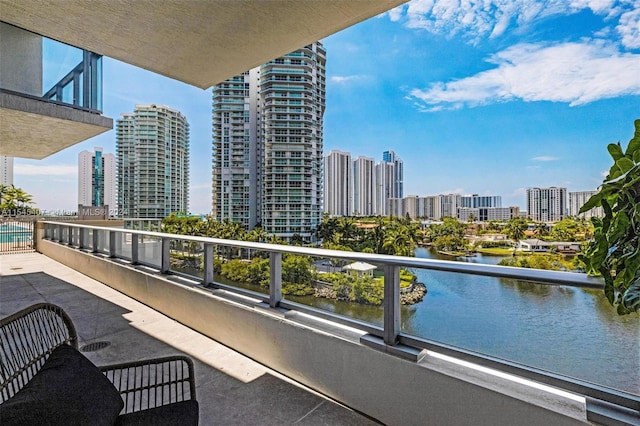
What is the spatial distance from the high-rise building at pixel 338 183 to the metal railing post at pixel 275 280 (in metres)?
48.3

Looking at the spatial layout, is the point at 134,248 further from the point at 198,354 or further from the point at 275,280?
the point at 275,280

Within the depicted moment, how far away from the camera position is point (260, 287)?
3.10m

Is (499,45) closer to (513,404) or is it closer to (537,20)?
(537,20)

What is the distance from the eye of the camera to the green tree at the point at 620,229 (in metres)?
1.16

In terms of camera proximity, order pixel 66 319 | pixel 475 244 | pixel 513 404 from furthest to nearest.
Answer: pixel 475 244 < pixel 66 319 < pixel 513 404

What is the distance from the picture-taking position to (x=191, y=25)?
3.25m

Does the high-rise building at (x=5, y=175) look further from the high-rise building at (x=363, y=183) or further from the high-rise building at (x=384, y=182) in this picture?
the high-rise building at (x=384, y=182)

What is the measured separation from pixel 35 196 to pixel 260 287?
28296 millimetres

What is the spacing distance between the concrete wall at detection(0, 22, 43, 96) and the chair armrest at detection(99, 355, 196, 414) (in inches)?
198

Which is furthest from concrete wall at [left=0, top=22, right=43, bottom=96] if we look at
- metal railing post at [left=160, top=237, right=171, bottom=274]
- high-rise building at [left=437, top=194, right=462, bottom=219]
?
high-rise building at [left=437, top=194, right=462, bottom=219]

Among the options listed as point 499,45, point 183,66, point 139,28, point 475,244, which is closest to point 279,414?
point 139,28

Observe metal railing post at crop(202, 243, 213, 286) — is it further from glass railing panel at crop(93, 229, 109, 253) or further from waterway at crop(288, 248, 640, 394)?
glass railing panel at crop(93, 229, 109, 253)

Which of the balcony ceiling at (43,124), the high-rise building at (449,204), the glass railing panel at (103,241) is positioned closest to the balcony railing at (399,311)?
the glass railing panel at (103,241)

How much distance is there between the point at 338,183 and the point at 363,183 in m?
4.06
